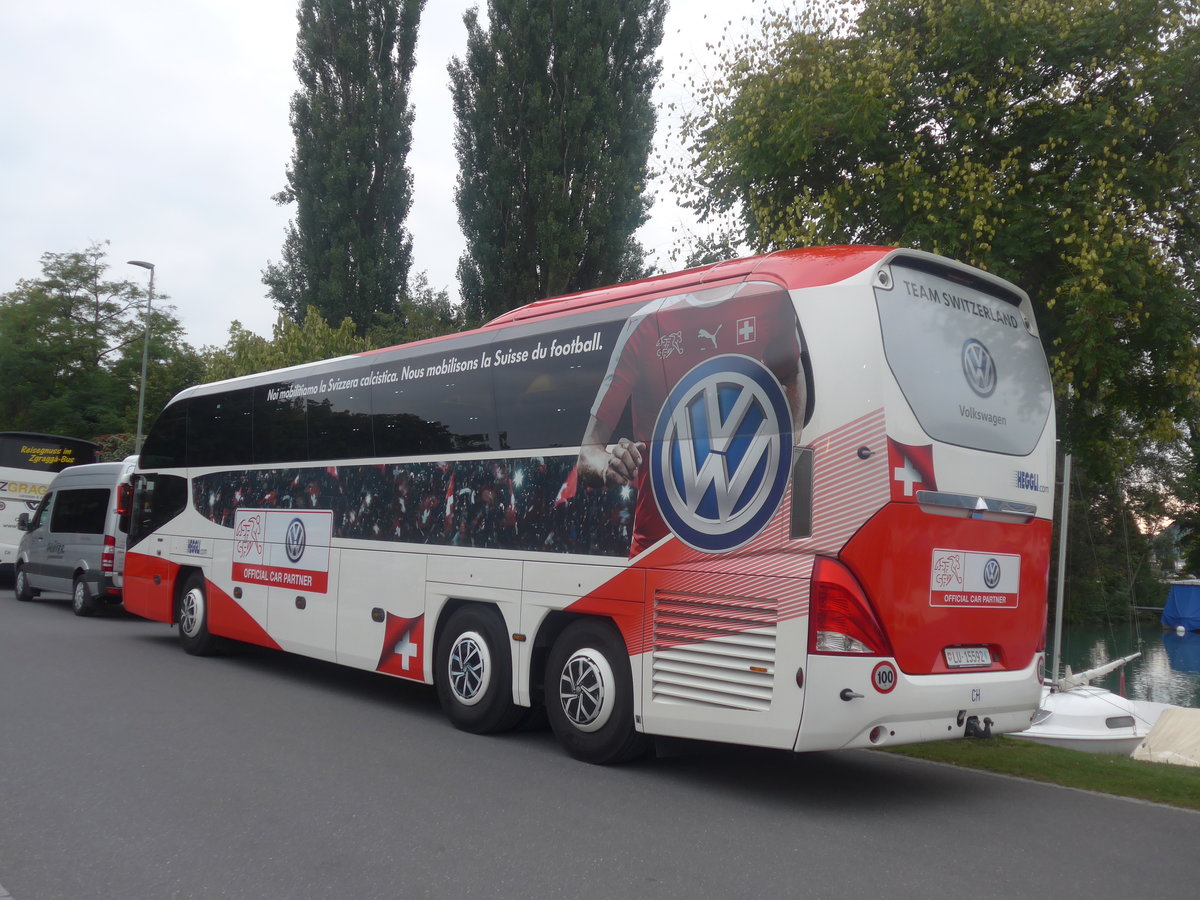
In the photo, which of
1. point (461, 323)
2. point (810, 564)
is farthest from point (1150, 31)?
point (461, 323)

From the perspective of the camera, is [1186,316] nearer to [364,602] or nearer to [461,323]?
[364,602]

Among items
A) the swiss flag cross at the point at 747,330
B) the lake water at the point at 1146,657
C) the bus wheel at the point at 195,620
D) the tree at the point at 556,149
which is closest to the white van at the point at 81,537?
the bus wheel at the point at 195,620

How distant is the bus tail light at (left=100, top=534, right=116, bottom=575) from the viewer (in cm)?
1983

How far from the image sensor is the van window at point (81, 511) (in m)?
20.2

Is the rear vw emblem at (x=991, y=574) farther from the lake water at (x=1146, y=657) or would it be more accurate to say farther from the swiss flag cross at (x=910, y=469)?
the lake water at (x=1146, y=657)

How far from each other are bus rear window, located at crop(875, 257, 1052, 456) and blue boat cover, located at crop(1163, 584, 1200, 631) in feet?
191

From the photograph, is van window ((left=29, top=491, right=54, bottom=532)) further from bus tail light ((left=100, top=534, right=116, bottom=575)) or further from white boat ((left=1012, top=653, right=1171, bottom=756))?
white boat ((left=1012, top=653, right=1171, bottom=756))

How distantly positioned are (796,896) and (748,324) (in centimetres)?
368

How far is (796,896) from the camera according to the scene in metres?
5.23

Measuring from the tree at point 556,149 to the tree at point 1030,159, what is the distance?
15772 millimetres

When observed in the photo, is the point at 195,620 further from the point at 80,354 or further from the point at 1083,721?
the point at 80,354

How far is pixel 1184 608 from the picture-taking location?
61.1 metres

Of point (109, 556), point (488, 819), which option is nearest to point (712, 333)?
point (488, 819)

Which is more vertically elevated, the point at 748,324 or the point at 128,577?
the point at 748,324
